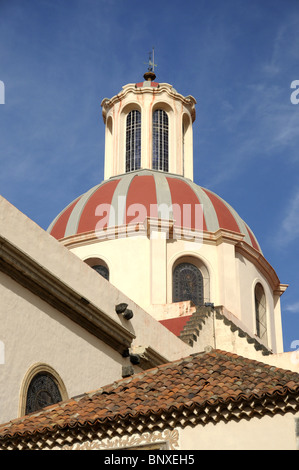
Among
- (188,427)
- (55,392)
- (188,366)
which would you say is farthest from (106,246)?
(188,427)

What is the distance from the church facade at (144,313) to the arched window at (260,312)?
0.06 m

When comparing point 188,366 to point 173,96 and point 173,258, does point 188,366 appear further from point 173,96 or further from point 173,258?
point 173,96

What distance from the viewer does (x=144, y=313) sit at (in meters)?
17.2

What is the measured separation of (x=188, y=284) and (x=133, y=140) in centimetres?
699

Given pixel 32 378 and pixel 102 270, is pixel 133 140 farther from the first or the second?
pixel 32 378

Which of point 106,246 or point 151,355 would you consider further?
point 106,246

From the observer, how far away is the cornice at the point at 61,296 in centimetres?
1295

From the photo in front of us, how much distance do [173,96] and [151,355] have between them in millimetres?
15269

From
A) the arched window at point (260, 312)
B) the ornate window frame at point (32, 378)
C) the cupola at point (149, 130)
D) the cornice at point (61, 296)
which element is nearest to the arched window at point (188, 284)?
the arched window at point (260, 312)

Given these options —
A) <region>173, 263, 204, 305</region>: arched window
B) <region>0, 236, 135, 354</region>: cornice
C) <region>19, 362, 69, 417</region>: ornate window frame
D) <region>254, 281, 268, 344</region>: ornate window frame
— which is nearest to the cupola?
<region>173, 263, 204, 305</region>: arched window

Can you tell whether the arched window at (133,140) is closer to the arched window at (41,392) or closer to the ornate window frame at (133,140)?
the ornate window frame at (133,140)

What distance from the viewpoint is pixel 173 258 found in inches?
954

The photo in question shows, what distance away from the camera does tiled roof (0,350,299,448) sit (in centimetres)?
891
